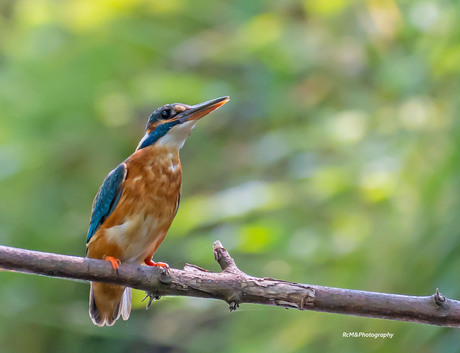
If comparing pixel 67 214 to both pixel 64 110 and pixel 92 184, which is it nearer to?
pixel 92 184

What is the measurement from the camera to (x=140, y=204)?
2.50 metres

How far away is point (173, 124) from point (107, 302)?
25.3 inches

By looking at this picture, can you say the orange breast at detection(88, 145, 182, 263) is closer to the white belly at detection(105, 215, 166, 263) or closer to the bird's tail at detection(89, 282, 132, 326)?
the white belly at detection(105, 215, 166, 263)

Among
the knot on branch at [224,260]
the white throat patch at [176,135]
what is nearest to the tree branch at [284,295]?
the knot on branch at [224,260]

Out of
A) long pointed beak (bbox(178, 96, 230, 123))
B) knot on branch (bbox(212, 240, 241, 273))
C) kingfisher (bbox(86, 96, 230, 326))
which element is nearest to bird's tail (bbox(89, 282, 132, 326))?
kingfisher (bbox(86, 96, 230, 326))

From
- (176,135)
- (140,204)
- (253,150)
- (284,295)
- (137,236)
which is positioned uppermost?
(253,150)

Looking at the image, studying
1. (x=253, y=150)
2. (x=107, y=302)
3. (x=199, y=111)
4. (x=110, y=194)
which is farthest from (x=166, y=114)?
(x=253, y=150)

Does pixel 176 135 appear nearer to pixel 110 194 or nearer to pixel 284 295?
pixel 110 194

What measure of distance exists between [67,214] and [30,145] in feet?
1.88

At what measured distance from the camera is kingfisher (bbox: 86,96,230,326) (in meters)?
2.47

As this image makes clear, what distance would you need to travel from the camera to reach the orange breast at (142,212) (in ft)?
8.08

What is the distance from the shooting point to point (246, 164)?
4840 millimetres

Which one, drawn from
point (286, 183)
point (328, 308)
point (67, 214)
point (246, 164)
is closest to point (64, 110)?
point (67, 214)

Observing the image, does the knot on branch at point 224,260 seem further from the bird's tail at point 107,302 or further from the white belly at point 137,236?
the bird's tail at point 107,302
